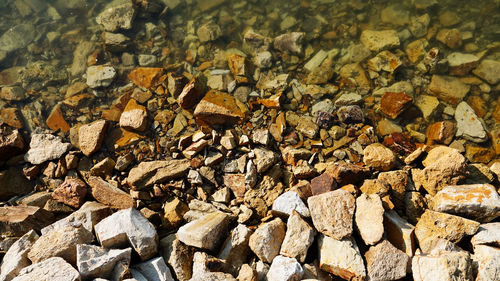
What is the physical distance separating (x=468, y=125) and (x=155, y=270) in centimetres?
441

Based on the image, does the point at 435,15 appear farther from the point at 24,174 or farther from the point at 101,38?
the point at 24,174

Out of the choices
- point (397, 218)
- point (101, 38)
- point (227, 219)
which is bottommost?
point (397, 218)

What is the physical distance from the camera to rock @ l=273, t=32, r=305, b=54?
526 centimetres


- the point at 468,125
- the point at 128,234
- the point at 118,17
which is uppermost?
the point at 118,17

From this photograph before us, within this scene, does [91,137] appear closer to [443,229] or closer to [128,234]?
[128,234]

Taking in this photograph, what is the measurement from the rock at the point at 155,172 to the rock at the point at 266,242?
1.33 m

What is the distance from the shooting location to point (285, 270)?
106 inches

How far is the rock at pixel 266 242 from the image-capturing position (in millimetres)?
2930

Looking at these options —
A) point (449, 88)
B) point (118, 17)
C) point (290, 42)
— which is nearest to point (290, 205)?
point (290, 42)

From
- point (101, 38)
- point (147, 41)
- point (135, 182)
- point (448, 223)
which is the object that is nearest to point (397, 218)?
point (448, 223)

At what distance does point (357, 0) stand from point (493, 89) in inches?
109

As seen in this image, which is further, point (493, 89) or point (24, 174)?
point (493, 89)

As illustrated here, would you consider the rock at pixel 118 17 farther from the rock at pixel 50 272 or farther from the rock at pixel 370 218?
the rock at pixel 370 218

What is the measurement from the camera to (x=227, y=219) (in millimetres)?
3201
